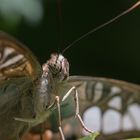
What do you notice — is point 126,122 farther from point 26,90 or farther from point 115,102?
point 26,90

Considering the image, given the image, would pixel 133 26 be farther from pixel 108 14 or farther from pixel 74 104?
pixel 74 104

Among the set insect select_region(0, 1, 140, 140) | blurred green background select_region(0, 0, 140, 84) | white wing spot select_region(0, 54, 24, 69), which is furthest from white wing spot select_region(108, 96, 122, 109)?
white wing spot select_region(0, 54, 24, 69)

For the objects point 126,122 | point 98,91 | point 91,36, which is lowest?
point 126,122

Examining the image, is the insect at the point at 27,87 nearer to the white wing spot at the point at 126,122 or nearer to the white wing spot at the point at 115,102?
the white wing spot at the point at 115,102

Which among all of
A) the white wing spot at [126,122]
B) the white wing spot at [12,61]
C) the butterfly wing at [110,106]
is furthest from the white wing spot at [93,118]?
the white wing spot at [12,61]

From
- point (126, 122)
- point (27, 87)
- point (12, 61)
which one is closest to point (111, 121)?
point (126, 122)

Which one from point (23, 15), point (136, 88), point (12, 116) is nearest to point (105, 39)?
point (23, 15)

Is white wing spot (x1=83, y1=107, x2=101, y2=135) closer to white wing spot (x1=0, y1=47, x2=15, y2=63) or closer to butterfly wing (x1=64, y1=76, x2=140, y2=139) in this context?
butterfly wing (x1=64, y1=76, x2=140, y2=139)
